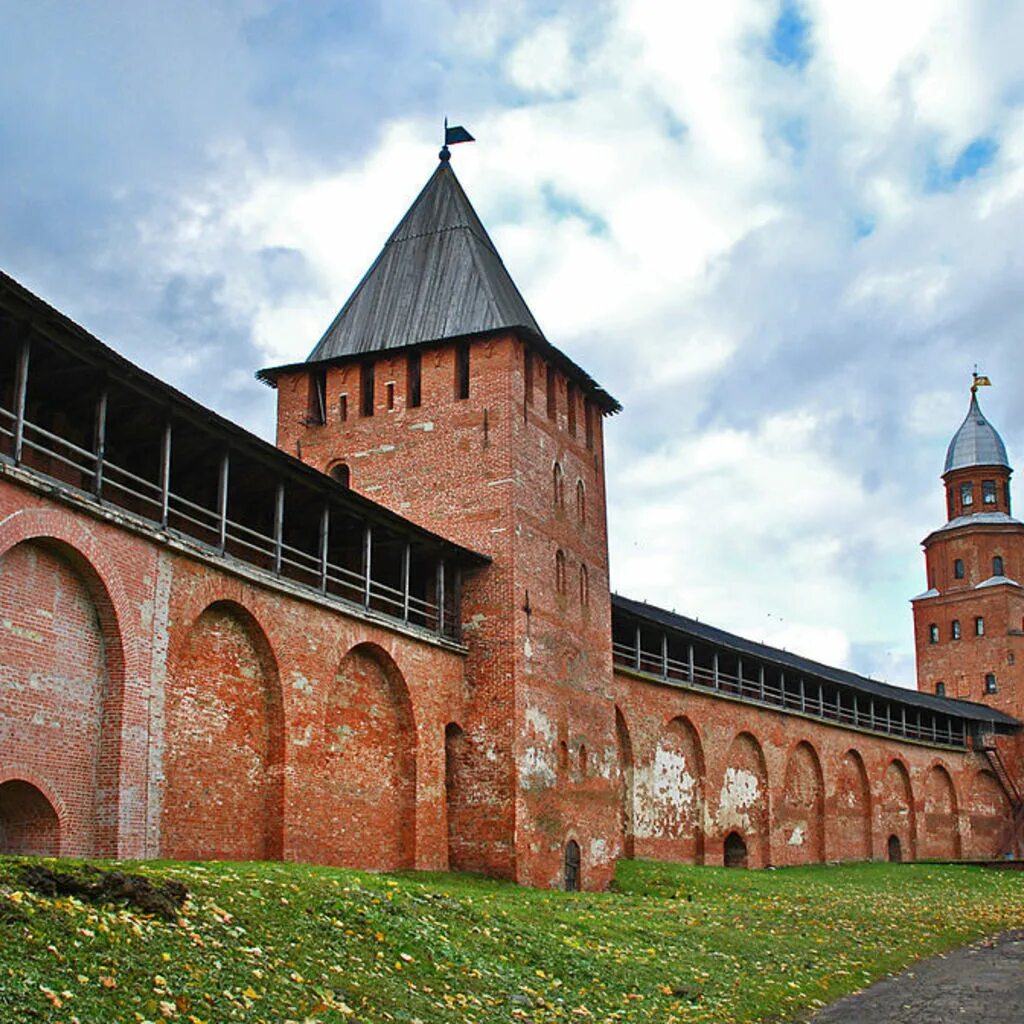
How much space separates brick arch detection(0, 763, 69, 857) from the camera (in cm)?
A: 1567

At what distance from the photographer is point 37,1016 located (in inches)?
312

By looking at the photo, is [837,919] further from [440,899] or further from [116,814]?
[116,814]

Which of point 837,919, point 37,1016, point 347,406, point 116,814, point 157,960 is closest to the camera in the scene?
point 37,1016

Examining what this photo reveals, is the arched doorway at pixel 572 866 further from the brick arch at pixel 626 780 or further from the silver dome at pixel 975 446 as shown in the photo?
the silver dome at pixel 975 446

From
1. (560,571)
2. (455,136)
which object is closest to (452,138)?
(455,136)

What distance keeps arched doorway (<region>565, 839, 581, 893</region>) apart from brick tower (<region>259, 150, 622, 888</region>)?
39 mm

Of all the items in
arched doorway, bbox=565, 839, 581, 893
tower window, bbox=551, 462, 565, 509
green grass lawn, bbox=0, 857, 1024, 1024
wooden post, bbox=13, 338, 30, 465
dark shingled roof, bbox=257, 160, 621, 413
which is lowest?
green grass lawn, bbox=0, 857, 1024, 1024

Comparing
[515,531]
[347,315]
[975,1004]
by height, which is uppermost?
[347,315]

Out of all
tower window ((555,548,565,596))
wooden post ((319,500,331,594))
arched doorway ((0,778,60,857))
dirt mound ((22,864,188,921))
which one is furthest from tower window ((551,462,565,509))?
dirt mound ((22,864,188,921))

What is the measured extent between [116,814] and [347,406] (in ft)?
43.1

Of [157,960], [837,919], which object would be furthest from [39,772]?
[837,919]

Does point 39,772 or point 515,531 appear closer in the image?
point 39,772

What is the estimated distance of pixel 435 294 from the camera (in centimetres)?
2861

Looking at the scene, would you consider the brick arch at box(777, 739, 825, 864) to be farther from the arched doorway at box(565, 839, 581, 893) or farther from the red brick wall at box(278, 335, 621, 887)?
the arched doorway at box(565, 839, 581, 893)
